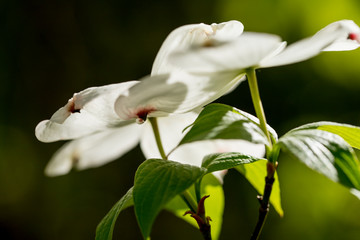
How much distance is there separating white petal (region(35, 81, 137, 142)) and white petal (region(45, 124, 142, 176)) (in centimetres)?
16

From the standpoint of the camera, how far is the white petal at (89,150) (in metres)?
0.77

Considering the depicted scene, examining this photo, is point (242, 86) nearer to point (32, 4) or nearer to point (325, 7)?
point (325, 7)

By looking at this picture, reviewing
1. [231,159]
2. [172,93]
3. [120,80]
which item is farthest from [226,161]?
[120,80]

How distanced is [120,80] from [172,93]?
6.57 ft

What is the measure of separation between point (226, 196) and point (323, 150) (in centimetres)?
174

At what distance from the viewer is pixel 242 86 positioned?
6.89ft

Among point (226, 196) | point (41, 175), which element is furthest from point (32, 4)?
point (226, 196)

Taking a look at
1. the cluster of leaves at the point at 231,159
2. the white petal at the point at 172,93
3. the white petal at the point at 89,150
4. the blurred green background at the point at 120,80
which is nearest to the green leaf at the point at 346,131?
the cluster of leaves at the point at 231,159

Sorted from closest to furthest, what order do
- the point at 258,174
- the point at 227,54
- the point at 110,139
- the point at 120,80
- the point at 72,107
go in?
the point at 227,54
the point at 72,107
the point at 258,174
the point at 110,139
the point at 120,80

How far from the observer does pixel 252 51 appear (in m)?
0.44

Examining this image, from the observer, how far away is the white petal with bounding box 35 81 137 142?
1.68 feet

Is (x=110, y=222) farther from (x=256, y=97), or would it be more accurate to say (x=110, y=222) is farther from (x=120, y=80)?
(x=120, y=80)

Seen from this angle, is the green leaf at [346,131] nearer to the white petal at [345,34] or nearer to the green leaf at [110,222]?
the white petal at [345,34]

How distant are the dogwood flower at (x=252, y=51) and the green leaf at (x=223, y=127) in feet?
0.15
